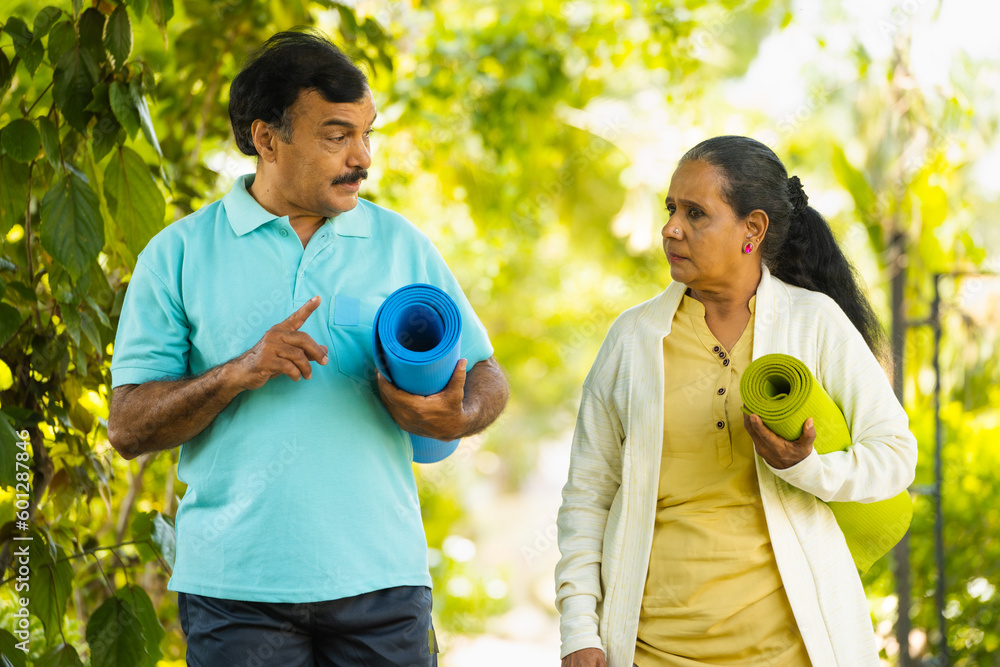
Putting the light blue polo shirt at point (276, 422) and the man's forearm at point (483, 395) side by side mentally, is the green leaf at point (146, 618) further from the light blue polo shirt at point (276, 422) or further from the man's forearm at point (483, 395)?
the man's forearm at point (483, 395)

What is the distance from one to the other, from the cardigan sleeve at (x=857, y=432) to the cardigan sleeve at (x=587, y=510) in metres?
0.36

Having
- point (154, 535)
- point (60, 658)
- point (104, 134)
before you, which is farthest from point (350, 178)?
point (60, 658)

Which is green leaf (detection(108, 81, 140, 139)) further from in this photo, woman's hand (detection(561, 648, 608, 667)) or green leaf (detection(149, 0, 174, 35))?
woman's hand (detection(561, 648, 608, 667))

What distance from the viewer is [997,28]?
5.05 m

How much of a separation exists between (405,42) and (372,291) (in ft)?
9.67

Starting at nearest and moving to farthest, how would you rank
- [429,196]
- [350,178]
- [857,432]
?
[350,178] → [857,432] → [429,196]

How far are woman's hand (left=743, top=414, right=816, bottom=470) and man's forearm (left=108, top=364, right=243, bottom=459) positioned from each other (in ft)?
2.70

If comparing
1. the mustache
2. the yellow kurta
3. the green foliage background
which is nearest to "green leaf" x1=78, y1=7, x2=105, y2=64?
the green foliage background

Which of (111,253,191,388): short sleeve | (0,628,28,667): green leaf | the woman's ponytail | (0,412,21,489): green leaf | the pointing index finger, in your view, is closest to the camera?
the pointing index finger

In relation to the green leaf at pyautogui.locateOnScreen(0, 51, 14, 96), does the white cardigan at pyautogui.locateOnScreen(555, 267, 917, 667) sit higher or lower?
lower

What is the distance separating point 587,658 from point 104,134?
1312 mm

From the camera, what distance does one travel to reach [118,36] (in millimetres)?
1617

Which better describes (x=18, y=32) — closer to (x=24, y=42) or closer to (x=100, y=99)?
(x=24, y=42)

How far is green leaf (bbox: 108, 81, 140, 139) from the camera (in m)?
1.58
